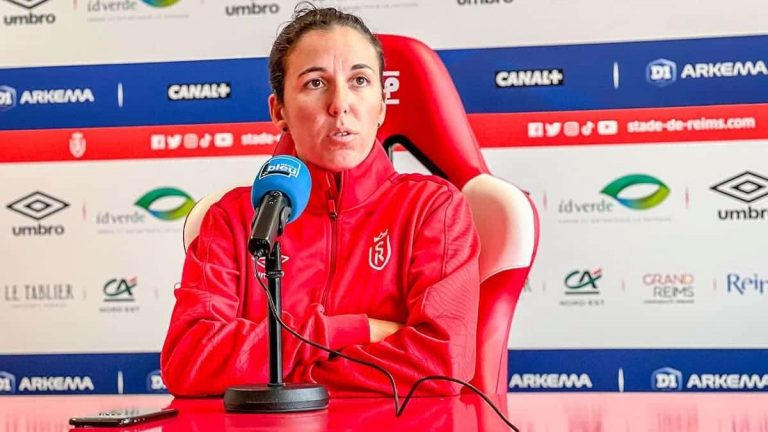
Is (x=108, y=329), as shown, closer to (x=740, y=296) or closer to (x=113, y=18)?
(x=113, y=18)

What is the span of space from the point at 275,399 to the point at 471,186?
937 millimetres

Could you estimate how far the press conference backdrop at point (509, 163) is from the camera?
3361 millimetres

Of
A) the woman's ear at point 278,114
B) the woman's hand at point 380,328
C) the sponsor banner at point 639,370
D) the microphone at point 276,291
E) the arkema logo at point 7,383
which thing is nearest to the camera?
the microphone at point 276,291

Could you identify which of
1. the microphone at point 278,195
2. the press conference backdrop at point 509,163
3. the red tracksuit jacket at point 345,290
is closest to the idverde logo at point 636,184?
the press conference backdrop at point 509,163

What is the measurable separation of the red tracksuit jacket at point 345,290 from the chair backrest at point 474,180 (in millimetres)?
85

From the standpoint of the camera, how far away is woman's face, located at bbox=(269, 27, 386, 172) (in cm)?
186

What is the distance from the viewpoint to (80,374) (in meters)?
3.69

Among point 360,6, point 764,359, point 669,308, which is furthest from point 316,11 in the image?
point 764,359

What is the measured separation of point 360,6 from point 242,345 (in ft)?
7.11

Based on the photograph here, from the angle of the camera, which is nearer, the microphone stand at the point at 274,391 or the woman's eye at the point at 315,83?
the microphone stand at the point at 274,391

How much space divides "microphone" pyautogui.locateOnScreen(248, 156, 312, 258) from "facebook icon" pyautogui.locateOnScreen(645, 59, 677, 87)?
2.42 m

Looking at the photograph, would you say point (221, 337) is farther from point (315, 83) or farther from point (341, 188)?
point (315, 83)

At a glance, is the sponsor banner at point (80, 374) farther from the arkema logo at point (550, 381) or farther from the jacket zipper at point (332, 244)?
the jacket zipper at point (332, 244)

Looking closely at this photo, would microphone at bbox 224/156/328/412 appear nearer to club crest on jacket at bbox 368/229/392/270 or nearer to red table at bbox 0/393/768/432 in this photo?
red table at bbox 0/393/768/432
